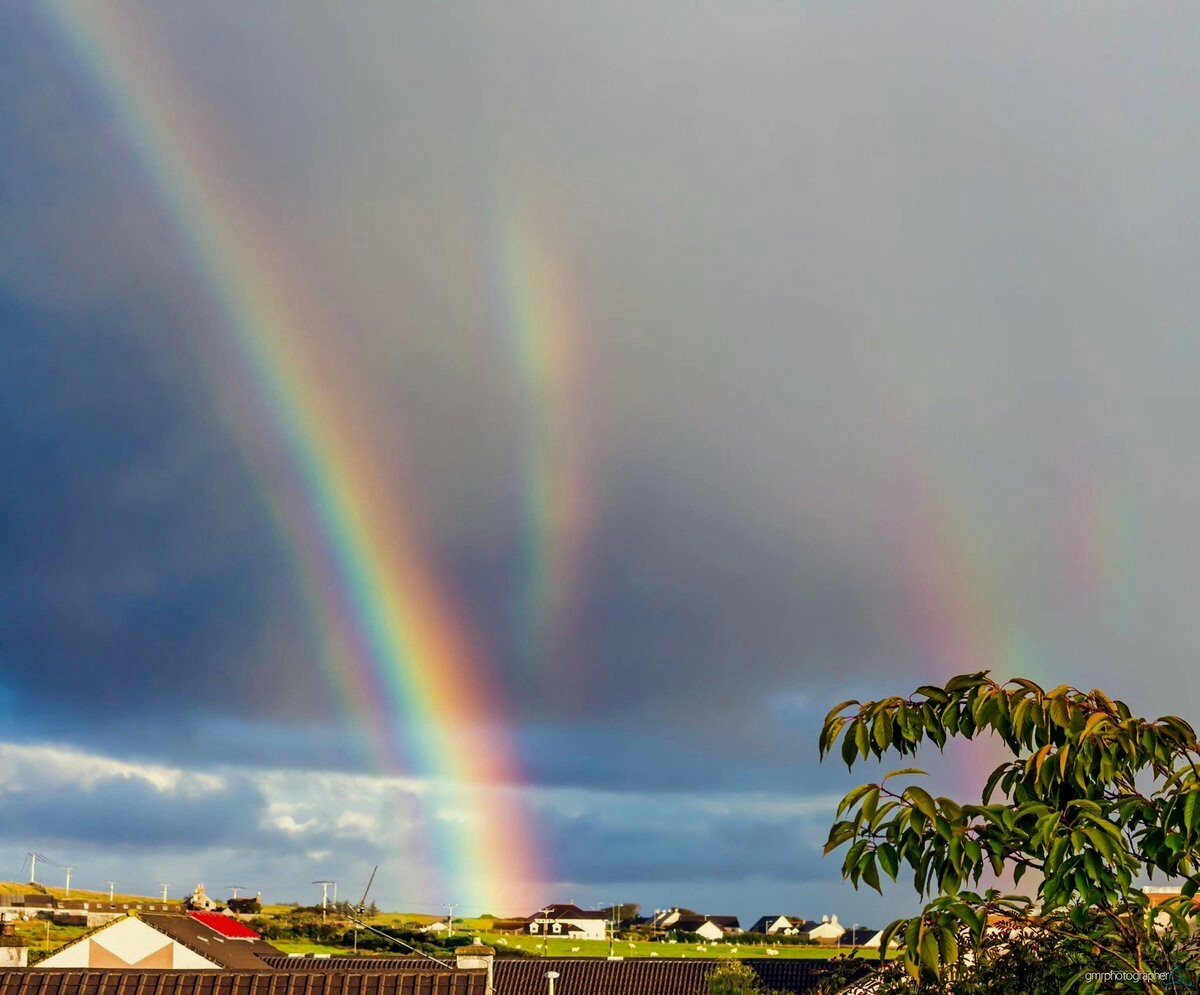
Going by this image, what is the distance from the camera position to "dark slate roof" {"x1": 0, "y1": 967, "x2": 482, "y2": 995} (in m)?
34.1

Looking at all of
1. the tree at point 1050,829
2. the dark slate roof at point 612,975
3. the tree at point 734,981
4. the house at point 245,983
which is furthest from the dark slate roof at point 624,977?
the tree at point 1050,829

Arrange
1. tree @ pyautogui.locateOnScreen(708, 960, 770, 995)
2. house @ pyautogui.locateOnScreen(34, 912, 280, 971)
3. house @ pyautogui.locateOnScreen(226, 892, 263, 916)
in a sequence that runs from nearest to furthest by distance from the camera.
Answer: house @ pyautogui.locateOnScreen(34, 912, 280, 971), tree @ pyautogui.locateOnScreen(708, 960, 770, 995), house @ pyautogui.locateOnScreen(226, 892, 263, 916)

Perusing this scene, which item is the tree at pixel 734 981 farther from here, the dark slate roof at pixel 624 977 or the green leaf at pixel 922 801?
the green leaf at pixel 922 801

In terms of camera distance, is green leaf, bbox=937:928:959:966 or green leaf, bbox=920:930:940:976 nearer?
green leaf, bbox=920:930:940:976

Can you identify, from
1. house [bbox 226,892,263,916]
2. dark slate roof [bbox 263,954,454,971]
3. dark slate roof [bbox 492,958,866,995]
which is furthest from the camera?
house [bbox 226,892,263,916]

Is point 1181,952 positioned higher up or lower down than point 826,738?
lower down

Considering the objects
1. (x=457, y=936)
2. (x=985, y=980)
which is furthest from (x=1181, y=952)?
(x=457, y=936)

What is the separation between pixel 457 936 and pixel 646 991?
94.4m

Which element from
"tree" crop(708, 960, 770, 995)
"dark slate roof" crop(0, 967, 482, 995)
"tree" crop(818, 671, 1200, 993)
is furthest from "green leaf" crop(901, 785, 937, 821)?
"tree" crop(708, 960, 770, 995)

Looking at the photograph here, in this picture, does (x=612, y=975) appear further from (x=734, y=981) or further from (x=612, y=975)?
(x=734, y=981)

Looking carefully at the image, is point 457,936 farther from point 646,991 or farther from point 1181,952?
point 1181,952

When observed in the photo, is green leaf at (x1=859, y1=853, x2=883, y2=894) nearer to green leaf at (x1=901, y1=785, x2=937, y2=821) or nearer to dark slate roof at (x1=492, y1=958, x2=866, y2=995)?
green leaf at (x1=901, y1=785, x2=937, y2=821)

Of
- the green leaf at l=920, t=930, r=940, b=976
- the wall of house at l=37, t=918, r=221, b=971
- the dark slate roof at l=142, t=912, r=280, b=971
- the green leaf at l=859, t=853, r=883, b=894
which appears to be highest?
the dark slate roof at l=142, t=912, r=280, b=971

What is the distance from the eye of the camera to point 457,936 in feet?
593
